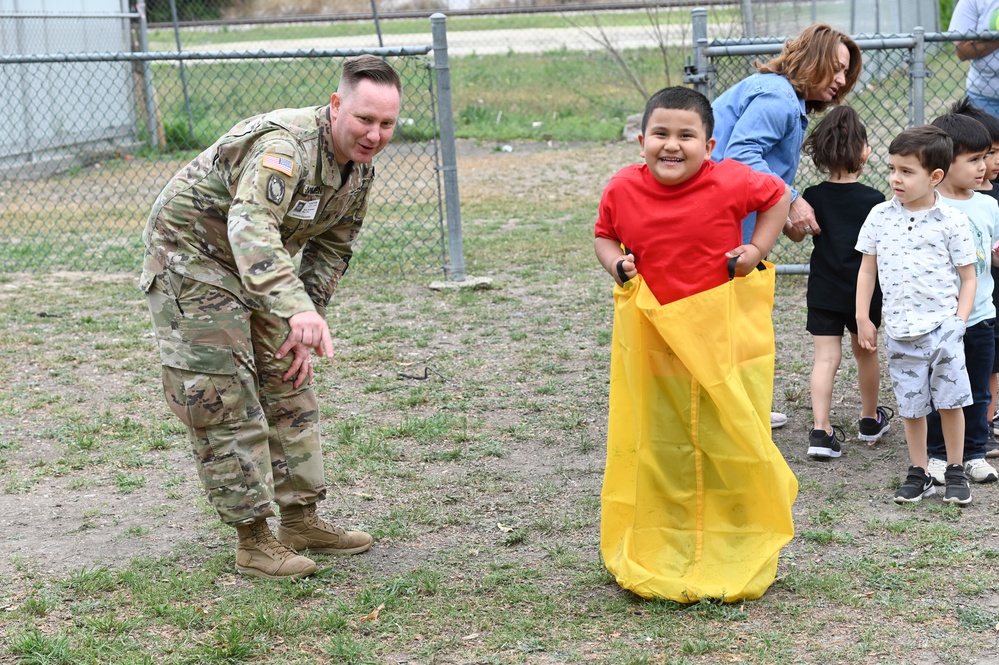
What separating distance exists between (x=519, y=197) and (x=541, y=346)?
4981 millimetres

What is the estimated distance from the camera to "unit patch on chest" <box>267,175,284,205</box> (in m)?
3.27

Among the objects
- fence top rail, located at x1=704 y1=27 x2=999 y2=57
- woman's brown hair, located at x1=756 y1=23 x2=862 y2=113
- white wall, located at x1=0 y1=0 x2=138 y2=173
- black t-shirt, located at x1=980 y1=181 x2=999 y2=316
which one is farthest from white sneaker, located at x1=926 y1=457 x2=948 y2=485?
white wall, located at x1=0 y1=0 x2=138 y2=173

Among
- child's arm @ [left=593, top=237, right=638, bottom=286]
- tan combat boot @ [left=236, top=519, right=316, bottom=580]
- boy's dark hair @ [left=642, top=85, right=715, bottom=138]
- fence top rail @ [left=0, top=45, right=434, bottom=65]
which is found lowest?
tan combat boot @ [left=236, top=519, right=316, bottom=580]

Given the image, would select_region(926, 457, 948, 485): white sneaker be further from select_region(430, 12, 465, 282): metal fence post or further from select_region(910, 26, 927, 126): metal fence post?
select_region(430, 12, 465, 282): metal fence post

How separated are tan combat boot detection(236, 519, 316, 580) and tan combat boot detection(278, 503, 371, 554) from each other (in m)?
0.13

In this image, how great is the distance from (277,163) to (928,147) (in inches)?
91.6

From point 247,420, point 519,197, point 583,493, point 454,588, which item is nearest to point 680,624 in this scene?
point 454,588

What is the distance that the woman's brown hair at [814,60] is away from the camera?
14.4 feet

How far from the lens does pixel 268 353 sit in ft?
12.3

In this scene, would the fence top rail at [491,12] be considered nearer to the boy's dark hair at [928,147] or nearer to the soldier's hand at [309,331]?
the boy's dark hair at [928,147]

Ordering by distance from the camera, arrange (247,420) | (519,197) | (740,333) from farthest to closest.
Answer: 1. (519,197)
2. (247,420)
3. (740,333)

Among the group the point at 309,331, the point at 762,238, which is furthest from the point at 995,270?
the point at 309,331

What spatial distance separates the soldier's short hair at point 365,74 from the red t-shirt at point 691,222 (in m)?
0.78

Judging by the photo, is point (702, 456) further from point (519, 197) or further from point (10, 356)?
point (519, 197)
